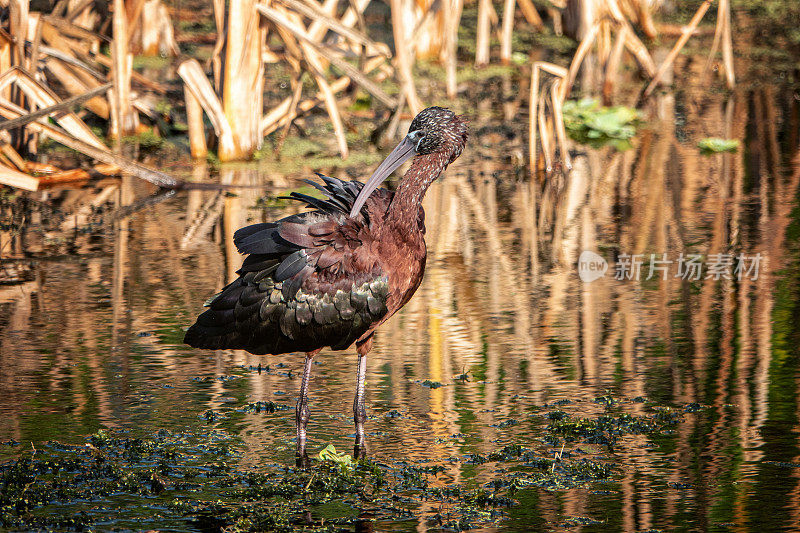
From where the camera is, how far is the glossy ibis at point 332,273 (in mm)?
5375

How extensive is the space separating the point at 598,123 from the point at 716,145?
140cm

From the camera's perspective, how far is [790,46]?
15812mm

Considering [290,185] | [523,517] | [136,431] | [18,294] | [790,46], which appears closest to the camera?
[523,517]

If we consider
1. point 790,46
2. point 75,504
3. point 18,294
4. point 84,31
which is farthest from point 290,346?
point 790,46

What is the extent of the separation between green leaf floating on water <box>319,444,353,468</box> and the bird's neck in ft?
3.55

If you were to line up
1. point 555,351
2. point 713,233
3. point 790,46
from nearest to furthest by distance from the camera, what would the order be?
point 555,351
point 713,233
point 790,46

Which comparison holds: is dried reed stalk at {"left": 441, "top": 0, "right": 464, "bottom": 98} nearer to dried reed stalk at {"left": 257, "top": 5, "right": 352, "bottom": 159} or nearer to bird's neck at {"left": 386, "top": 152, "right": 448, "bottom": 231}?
dried reed stalk at {"left": 257, "top": 5, "right": 352, "bottom": 159}

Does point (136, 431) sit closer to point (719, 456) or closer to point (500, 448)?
point (500, 448)

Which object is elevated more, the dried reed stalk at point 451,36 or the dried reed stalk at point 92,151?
the dried reed stalk at point 451,36

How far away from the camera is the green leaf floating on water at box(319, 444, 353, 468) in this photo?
5199mm

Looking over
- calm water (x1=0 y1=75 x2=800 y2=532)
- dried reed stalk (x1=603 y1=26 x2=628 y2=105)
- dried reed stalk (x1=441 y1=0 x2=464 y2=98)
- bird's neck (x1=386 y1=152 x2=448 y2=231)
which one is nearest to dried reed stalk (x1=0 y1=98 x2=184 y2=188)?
calm water (x1=0 y1=75 x2=800 y2=532)

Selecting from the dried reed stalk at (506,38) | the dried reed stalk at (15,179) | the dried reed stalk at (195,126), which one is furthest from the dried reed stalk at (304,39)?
the dried reed stalk at (506,38)

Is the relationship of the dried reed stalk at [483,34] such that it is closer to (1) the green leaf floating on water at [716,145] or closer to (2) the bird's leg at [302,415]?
(1) the green leaf floating on water at [716,145]

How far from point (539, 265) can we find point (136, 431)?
12.0 ft
